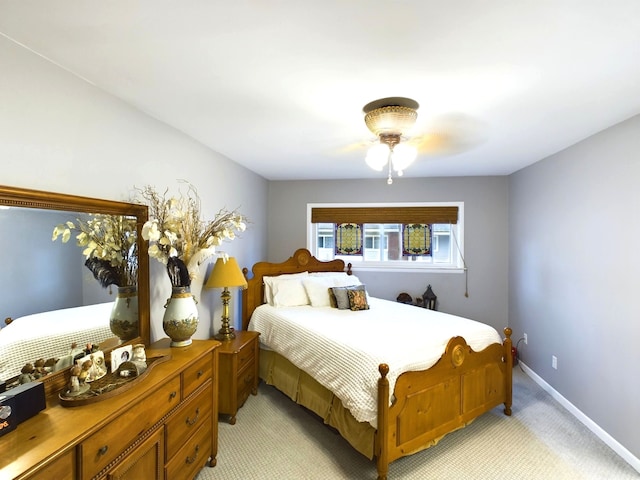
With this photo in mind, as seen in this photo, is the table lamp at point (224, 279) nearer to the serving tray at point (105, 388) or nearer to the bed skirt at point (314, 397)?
the bed skirt at point (314, 397)

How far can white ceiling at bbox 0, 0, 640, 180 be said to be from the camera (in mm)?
1128

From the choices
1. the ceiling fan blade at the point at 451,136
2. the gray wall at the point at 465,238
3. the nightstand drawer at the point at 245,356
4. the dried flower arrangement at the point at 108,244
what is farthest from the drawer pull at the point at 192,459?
the gray wall at the point at 465,238

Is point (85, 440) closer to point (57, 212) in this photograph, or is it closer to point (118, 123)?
point (57, 212)

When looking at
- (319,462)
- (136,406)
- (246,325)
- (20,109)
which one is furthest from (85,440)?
(246,325)

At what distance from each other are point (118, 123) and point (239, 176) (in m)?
1.60

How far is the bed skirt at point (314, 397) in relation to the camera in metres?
2.01

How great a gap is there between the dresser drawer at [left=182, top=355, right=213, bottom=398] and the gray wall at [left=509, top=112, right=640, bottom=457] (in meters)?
2.80

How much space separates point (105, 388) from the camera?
134 cm

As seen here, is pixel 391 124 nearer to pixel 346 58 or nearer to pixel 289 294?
pixel 346 58

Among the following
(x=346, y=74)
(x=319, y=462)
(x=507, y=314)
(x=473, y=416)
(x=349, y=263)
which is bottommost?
(x=319, y=462)

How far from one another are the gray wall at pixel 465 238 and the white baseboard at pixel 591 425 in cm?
91

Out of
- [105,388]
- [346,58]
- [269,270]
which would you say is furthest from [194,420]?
[346,58]

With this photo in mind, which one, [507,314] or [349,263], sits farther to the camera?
[349,263]

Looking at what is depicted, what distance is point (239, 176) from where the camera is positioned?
11.3ft
